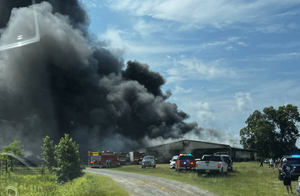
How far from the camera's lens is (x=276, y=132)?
95.1 m

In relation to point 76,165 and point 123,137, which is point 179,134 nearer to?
point 123,137

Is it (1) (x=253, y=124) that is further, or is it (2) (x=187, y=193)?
(1) (x=253, y=124)

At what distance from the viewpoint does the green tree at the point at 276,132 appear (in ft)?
303

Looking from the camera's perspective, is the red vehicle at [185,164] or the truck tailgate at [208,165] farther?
the red vehicle at [185,164]

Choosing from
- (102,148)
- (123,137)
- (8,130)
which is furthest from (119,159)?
(8,130)

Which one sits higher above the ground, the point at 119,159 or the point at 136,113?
the point at 136,113

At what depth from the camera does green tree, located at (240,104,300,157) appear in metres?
92.4

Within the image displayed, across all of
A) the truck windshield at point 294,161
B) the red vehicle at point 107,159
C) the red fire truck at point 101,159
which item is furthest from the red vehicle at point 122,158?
the truck windshield at point 294,161

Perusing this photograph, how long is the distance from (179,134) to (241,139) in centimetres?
1972

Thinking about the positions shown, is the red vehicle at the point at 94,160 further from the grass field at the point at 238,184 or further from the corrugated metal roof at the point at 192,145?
the grass field at the point at 238,184

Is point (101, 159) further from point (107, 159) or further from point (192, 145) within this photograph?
point (192, 145)

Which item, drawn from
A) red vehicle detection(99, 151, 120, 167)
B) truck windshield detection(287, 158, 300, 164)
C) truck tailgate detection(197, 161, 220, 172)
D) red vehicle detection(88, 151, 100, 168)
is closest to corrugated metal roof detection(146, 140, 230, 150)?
red vehicle detection(99, 151, 120, 167)

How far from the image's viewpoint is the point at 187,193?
16.9 m

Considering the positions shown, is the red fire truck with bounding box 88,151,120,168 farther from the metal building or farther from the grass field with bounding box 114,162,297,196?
the grass field with bounding box 114,162,297,196
